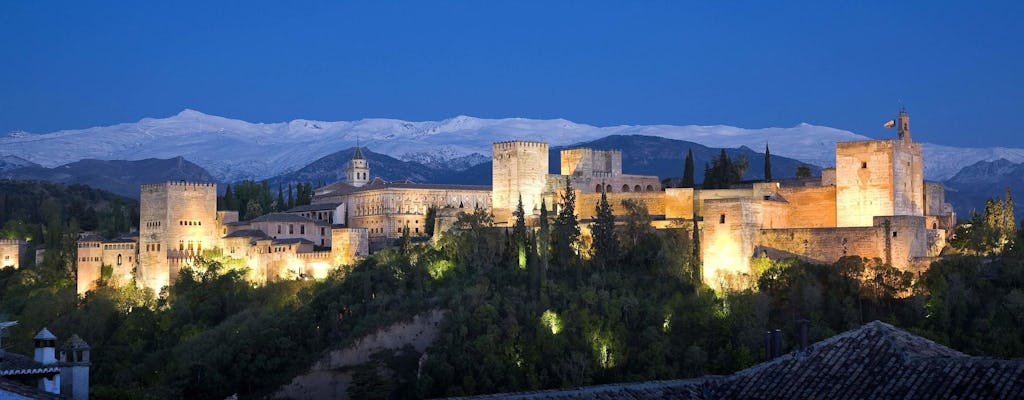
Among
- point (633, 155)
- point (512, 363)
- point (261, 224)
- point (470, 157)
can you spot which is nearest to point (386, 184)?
point (261, 224)

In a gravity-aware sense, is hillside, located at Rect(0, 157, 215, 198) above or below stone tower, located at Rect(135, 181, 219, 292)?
above

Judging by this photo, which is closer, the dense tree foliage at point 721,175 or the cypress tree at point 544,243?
the cypress tree at point 544,243

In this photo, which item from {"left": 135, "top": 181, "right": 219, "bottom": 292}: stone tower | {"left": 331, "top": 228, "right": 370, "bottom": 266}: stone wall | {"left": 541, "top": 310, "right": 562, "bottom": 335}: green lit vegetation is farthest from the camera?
{"left": 135, "top": 181, "right": 219, "bottom": 292}: stone tower

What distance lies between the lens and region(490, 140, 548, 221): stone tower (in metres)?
61.8

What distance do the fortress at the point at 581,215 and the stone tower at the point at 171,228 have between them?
0.05 m

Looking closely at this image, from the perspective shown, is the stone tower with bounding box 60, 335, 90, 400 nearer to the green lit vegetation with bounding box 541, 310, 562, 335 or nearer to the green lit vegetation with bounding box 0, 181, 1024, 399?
the green lit vegetation with bounding box 0, 181, 1024, 399

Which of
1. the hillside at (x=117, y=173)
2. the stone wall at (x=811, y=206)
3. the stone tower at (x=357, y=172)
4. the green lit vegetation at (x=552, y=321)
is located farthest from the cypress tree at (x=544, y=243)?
the hillside at (x=117, y=173)

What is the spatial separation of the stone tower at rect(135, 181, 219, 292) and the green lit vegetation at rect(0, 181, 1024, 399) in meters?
2.72

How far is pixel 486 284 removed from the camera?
5053 centimetres

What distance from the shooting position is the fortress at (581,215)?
48.0m

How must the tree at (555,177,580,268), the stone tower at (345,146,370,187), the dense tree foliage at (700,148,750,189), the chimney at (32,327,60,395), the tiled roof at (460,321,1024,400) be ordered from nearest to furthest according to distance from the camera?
the tiled roof at (460,321,1024,400), the chimney at (32,327,60,395), the tree at (555,177,580,268), the dense tree foliage at (700,148,750,189), the stone tower at (345,146,370,187)

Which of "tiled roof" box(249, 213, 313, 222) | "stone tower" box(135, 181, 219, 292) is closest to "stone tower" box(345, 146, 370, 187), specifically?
"tiled roof" box(249, 213, 313, 222)

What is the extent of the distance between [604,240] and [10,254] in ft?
123

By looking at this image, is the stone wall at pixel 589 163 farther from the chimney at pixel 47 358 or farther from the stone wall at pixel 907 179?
the chimney at pixel 47 358
